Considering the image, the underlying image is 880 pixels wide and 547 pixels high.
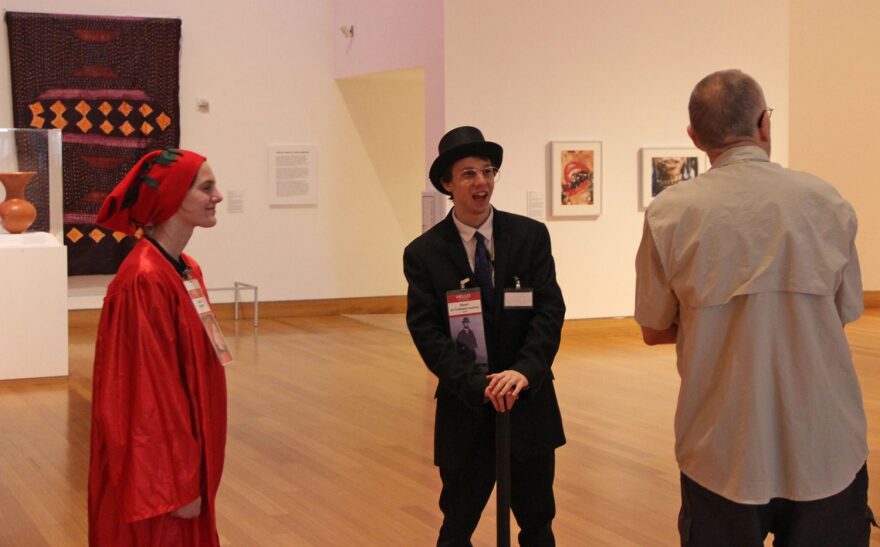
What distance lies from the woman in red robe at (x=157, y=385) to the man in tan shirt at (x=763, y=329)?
4.34 ft

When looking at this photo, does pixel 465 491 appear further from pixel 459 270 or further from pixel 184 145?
pixel 184 145

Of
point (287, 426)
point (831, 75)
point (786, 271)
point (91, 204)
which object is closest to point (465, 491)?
point (786, 271)

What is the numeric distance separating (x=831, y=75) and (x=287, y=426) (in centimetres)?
1048

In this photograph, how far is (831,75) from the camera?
15.3m

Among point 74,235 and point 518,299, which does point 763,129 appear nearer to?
point 518,299

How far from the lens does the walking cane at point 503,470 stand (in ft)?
11.5

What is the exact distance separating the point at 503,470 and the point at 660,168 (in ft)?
29.7

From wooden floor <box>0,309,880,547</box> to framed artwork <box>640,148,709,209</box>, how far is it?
1.65 metres

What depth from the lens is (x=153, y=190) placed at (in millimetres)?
3207

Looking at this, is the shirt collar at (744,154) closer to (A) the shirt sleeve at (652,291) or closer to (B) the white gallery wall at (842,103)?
(A) the shirt sleeve at (652,291)

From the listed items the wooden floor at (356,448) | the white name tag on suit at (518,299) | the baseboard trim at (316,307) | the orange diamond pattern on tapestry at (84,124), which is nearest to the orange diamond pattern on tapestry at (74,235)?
the baseboard trim at (316,307)

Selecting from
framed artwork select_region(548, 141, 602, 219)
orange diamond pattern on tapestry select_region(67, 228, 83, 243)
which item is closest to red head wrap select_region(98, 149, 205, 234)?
framed artwork select_region(548, 141, 602, 219)

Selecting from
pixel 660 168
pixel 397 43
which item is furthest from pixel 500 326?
pixel 397 43

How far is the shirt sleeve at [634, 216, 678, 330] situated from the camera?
282 centimetres
